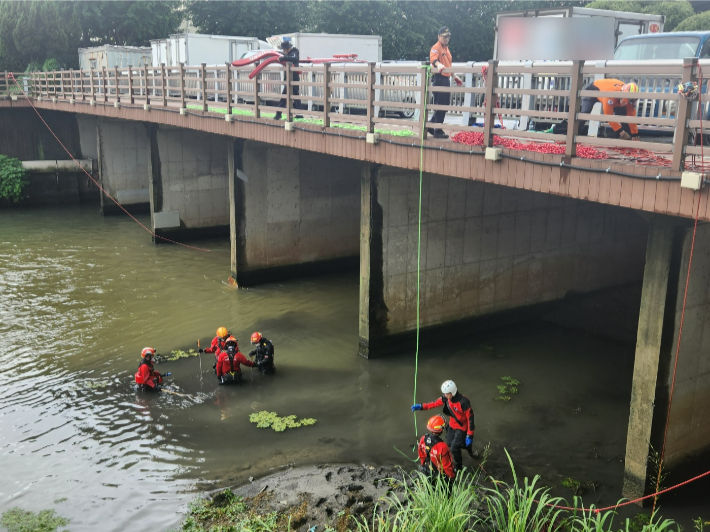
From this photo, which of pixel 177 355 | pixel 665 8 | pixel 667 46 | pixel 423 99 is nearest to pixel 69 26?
pixel 665 8

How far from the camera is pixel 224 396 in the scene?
39.4 ft

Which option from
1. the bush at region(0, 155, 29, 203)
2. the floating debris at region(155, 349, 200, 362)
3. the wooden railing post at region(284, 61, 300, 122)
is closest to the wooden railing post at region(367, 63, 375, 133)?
the wooden railing post at region(284, 61, 300, 122)

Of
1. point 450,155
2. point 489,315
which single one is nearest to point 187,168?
point 489,315

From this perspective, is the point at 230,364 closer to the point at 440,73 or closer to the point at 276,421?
the point at 276,421

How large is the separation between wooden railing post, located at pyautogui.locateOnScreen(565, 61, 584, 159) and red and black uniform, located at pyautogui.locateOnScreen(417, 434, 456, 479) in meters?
3.79

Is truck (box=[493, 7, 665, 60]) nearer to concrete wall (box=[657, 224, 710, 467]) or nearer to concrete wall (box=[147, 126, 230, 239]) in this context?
concrete wall (box=[657, 224, 710, 467])

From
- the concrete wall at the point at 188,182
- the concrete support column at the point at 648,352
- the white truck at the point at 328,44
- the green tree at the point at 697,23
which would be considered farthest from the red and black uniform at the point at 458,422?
the green tree at the point at 697,23

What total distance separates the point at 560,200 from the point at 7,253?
58.3 feet

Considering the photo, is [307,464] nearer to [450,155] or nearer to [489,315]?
[450,155]

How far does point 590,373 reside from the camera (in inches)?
524

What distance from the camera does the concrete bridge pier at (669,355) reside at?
8.34m

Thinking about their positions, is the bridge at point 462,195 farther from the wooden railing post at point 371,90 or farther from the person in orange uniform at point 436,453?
the person in orange uniform at point 436,453

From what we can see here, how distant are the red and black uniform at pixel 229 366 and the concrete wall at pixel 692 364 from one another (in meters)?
7.11

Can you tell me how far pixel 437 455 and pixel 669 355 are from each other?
10.4ft
